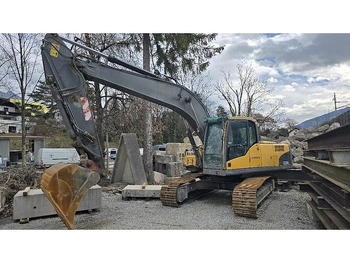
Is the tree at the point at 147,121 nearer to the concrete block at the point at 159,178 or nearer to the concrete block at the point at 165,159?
the concrete block at the point at 159,178

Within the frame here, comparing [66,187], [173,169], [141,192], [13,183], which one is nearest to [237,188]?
[141,192]

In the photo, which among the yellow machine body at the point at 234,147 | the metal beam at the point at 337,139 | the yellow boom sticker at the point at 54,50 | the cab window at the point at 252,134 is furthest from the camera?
the cab window at the point at 252,134

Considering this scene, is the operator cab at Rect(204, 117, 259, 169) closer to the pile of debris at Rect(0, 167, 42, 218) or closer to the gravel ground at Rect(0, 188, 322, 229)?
the gravel ground at Rect(0, 188, 322, 229)

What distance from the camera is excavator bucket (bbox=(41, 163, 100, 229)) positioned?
12.6ft

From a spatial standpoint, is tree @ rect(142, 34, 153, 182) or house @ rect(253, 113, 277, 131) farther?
house @ rect(253, 113, 277, 131)

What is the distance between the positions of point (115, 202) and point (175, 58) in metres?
7.15

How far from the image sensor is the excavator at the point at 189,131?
163 inches

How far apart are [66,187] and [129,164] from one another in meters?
5.08

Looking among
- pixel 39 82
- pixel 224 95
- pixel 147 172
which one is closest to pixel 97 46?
pixel 39 82

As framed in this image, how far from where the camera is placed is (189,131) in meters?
6.80

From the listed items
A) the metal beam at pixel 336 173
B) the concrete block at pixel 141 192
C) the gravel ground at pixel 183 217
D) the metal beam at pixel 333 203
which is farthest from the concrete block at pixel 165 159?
the metal beam at pixel 336 173

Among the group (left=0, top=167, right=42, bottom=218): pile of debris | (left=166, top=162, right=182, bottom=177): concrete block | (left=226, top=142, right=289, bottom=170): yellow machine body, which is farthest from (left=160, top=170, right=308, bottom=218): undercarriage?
(left=166, top=162, right=182, bottom=177): concrete block

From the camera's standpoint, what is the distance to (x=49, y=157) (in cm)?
1786

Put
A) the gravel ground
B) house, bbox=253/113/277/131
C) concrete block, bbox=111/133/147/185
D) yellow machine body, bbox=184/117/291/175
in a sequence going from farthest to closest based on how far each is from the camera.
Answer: house, bbox=253/113/277/131 < concrete block, bbox=111/133/147/185 < yellow machine body, bbox=184/117/291/175 < the gravel ground
